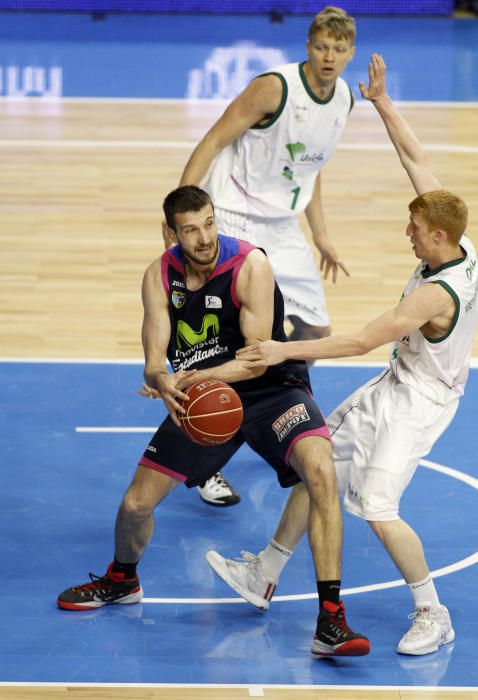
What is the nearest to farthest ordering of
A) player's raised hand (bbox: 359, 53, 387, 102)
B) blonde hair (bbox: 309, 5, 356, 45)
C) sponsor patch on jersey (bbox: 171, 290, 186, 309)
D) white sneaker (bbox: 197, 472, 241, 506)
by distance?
sponsor patch on jersey (bbox: 171, 290, 186, 309), player's raised hand (bbox: 359, 53, 387, 102), blonde hair (bbox: 309, 5, 356, 45), white sneaker (bbox: 197, 472, 241, 506)

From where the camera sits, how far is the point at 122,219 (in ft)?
38.4

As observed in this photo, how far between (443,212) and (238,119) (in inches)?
78.0

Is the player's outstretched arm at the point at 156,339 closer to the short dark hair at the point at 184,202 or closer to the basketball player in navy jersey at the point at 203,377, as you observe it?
the basketball player in navy jersey at the point at 203,377

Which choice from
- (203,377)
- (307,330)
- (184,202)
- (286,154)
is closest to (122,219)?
(307,330)

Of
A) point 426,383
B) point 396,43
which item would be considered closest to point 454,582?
point 426,383

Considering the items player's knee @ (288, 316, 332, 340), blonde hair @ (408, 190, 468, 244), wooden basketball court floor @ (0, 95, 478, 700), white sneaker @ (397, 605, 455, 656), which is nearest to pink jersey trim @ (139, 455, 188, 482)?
wooden basketball court floor @ (0, 95, 478, 700)

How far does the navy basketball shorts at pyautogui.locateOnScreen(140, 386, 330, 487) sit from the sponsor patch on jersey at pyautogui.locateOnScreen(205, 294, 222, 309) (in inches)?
17.8

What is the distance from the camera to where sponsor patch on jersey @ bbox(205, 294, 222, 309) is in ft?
18.3

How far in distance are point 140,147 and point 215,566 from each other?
29.3 ft

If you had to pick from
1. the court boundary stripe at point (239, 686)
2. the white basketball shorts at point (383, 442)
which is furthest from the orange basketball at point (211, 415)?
the court boundary stripe at point (239, 686)

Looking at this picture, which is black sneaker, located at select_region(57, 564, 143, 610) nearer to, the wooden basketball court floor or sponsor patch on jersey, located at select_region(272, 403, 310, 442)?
the wooden basketball court floor

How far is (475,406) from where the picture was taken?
7.99m

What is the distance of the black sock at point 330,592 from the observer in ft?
17.2

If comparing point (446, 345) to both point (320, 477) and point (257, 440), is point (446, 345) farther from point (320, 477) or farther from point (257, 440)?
point (257, 440)
